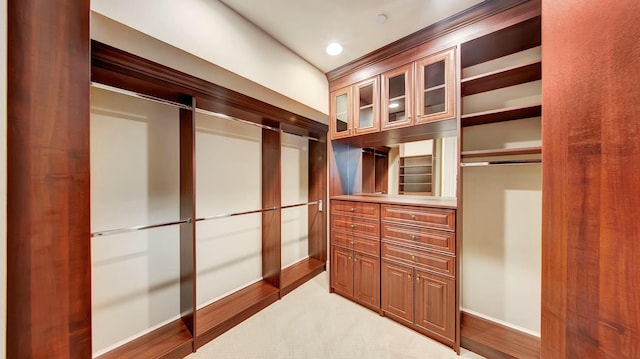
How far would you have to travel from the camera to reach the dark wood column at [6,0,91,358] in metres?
0.55

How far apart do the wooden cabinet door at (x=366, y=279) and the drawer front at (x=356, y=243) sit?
63 mm

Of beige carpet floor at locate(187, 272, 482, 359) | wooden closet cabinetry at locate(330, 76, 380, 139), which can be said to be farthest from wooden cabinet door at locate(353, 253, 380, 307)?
wooden closet cabinetry at locate(330, 76, 380, 139)

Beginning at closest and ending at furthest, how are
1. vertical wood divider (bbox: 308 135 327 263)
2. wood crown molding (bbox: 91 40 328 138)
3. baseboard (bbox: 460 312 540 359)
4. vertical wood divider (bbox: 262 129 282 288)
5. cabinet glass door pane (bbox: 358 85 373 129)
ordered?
wood crown molding (bbox: 91 40 328 138)
baseboard (bbox: 460 312 540 359)
cabinet glass door pane (bbox: 358 85 373 129)
vertical wood divider (bbox: 262 129 282 288)
vertical wood divider (bbox: 308 135 327 263)

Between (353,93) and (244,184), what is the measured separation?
160 centimetres

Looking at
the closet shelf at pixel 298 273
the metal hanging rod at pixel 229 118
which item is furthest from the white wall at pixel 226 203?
the closet shelf at pixel 298 273

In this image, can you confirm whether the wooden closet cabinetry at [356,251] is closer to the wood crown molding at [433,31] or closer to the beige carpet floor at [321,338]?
the beige carpet floor at [321,338]

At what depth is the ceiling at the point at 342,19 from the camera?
64.1 inches

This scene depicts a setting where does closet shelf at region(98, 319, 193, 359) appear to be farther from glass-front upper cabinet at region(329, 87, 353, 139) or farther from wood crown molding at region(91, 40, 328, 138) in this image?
glass-front upper cabinet at region(329, 87, 353, 139)

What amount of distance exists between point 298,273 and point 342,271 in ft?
2.28

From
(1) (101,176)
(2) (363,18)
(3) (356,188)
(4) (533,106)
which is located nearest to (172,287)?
(1) (101,176)

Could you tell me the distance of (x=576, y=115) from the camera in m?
0.59

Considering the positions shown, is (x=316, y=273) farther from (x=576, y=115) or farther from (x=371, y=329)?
(x=576, y=115)

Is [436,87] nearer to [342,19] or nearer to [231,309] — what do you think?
[342,19]

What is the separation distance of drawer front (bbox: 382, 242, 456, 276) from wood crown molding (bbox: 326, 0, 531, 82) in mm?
1806
